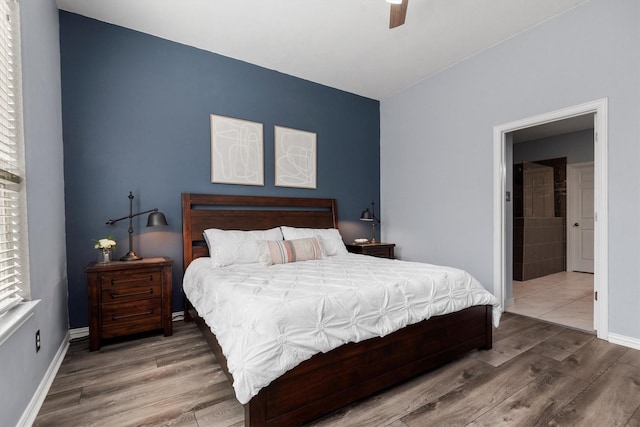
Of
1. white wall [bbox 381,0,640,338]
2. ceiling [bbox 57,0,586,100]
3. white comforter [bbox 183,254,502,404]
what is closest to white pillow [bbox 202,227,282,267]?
white comforter [bbox 183,254,502,404]

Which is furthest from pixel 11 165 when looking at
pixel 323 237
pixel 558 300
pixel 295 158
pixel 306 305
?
pixel 558 300

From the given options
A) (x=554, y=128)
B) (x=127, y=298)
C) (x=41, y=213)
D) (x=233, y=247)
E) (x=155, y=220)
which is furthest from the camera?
(x=554, y=128)

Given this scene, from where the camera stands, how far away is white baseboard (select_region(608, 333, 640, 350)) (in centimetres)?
243

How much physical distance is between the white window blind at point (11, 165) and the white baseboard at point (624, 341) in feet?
13.8

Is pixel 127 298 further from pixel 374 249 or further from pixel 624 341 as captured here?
pixel 624 341

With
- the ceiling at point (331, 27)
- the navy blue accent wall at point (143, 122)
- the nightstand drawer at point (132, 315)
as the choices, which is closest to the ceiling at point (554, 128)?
the ceiling at point (331, 27)

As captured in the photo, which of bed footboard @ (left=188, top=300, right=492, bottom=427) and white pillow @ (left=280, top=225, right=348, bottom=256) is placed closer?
bed footboard @ (left=188, top=300, right=492, bottom=427)

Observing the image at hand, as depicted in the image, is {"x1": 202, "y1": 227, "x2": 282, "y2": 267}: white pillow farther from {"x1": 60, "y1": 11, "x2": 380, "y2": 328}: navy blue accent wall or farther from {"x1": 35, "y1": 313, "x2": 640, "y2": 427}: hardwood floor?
{"x1": 35, "y1": 313, "x2": 640, "y2": 427}: hardwood floor

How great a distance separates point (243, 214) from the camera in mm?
3584

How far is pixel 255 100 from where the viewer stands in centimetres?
375

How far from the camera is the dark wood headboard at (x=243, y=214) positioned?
10.7 ft

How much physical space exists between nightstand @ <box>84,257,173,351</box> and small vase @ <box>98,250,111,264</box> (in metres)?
0.08

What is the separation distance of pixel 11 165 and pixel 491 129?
413 centimetres

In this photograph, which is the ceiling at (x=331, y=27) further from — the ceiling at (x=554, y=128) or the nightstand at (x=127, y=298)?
the ceiling at (x=554, y=128)
